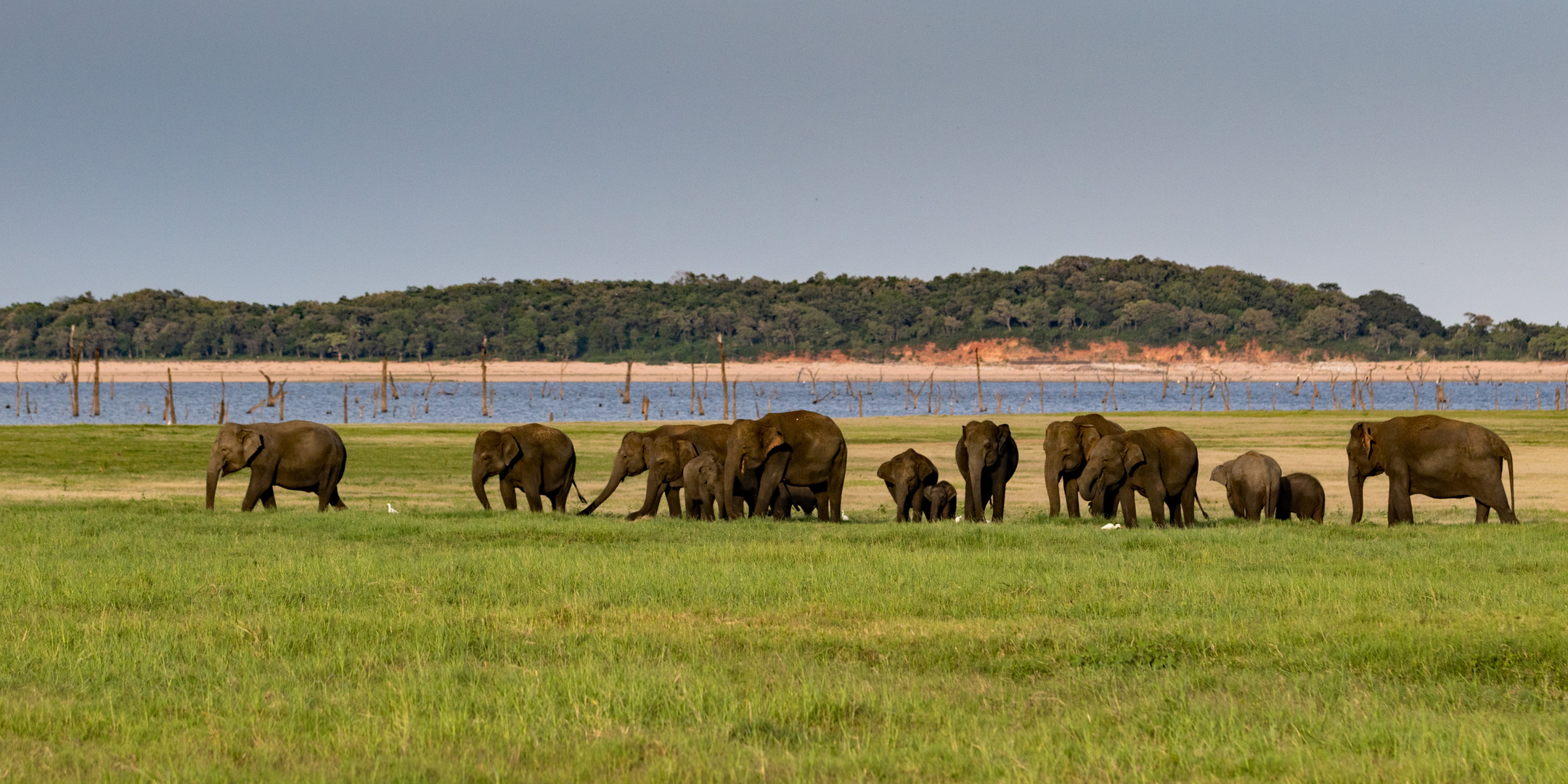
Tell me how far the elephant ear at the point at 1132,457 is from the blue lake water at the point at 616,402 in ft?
233

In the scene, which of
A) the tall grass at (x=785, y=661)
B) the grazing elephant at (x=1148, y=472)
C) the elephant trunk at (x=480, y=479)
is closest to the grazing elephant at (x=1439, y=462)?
the grazing elephant at (x=1148, y=472)

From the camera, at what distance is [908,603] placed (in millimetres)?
11797

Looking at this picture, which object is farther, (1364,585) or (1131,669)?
(1364,585)

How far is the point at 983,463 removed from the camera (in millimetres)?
22453

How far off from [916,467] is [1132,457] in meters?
4.19

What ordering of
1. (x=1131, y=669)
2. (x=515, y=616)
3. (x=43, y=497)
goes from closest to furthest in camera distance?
(x=1131, y=669) < (x=515, y=616) < (x=43, y=497)

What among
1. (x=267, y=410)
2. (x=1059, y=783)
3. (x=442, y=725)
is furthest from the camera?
(x=267, y=410)

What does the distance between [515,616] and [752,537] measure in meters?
6.33

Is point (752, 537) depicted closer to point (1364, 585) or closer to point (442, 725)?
point (1364, 585)

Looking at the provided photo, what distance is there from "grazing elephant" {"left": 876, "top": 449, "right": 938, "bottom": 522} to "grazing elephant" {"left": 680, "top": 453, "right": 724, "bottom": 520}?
3.18 meters

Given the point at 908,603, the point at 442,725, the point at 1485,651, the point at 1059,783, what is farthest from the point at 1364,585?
the point at 442,725

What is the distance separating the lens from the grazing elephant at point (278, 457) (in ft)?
70.0

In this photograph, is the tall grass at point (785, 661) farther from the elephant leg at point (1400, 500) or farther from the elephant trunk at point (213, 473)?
the elephant trunk at point (213, 473)

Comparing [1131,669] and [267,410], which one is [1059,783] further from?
[267,410]
